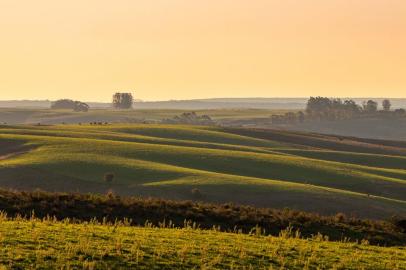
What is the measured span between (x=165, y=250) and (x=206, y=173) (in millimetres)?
53311

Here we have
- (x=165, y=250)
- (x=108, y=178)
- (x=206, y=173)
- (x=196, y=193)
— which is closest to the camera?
(x=165, y=250)

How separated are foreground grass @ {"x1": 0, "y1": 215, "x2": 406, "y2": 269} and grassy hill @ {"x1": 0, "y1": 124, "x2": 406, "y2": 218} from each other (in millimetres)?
32955

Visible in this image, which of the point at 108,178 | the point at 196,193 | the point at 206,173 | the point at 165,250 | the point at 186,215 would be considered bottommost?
the point at 196,193

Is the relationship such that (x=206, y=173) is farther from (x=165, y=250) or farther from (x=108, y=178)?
(x=165, y=250)

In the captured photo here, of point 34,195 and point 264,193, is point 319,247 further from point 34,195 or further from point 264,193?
point 264,193

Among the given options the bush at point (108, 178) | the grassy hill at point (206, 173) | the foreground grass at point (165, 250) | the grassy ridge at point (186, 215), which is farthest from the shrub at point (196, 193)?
the foreground grass at point (165, 250)

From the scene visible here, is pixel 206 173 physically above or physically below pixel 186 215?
below

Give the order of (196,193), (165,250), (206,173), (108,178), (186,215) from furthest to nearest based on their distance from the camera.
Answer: (206,173) → (108,178) → (196,193) → (186,215) → (165,250)

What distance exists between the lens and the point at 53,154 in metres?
92.3

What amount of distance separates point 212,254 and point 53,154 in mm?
64200

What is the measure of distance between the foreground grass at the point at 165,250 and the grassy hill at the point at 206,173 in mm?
32955

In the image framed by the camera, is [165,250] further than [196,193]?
No

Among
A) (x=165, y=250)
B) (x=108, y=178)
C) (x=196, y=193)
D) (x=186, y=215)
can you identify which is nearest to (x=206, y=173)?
(x=108, y=178)

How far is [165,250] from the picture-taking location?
30.5m
